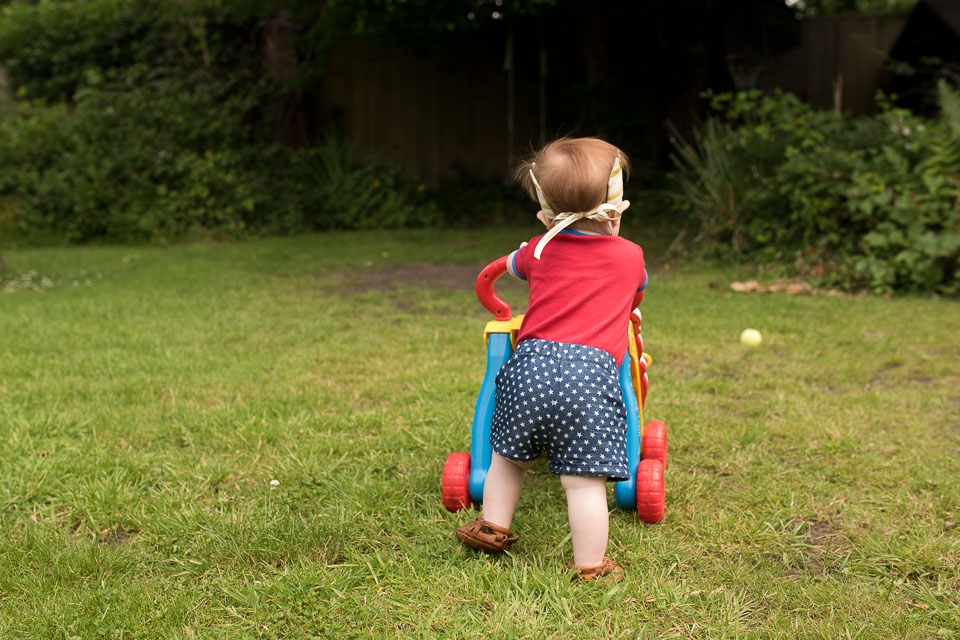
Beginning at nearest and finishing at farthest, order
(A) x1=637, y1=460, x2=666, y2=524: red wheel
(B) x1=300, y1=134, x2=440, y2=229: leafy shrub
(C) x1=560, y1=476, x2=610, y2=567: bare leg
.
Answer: (C) x1=560, y1=476, x2=610, y2=567: bare leg → (A) x1=637, y1=460, x2=666, y2=524: red wheel → (B) x1=300, y1=134, x2=440, y2=229: leafy shrub

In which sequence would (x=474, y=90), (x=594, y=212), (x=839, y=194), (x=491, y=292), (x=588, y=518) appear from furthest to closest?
1. (x=474, y=90)
2. (x=839, y=194)
3. (x=491, y=292)
4. (x=594, y=212)
5. (x=588, y=518)

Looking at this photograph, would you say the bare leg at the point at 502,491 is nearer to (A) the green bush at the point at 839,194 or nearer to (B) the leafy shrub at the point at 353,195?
(A) the green bush at the point at 839,194

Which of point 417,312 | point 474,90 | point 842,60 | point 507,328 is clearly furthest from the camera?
point 842,60

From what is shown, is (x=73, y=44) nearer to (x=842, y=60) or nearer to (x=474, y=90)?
(x=474, y=90)

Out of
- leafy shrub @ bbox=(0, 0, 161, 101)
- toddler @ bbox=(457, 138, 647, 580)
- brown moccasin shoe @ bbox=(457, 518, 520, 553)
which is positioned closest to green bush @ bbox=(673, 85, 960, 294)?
toddler @ bbox=(457, 138, 647, 580)

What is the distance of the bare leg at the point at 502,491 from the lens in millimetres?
2066

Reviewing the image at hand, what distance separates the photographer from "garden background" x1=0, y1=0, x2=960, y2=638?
6.39 feet

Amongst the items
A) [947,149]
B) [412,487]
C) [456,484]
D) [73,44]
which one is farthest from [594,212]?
[73,44]

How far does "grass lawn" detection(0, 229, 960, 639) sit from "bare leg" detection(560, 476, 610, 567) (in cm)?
8

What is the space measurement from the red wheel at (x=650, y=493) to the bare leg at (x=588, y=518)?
0.27 meters

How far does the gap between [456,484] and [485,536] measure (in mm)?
300

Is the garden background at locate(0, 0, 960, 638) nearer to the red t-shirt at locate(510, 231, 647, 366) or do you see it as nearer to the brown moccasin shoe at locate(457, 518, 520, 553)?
the brown moccasin shoe at locate(457, 518, 520, 553)

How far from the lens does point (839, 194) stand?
5906 millimetres

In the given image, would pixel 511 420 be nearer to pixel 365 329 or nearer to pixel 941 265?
pixel 365 329
